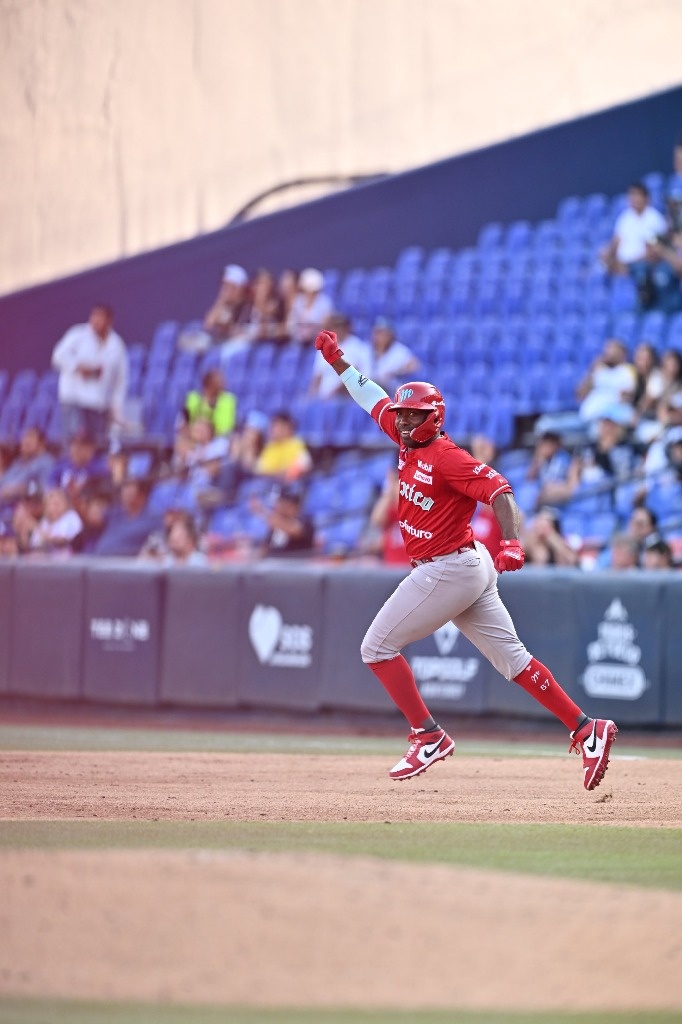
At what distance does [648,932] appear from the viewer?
13.6 feet

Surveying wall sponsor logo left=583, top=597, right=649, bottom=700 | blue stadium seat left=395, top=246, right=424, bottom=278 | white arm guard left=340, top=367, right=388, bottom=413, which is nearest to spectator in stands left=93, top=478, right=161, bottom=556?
blue stadium seat left=395, top=246, right=424, bottom=278

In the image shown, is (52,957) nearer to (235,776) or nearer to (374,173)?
(235,776)

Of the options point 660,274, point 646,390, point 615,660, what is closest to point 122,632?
point 615,660

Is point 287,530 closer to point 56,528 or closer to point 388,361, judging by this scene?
point 388,361

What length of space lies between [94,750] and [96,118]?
10.9 meters

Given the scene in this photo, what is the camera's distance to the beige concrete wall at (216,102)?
17125mm

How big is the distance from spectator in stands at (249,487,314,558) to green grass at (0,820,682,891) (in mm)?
8280

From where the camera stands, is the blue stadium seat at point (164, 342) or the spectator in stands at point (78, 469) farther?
the blue stadium seat at point (164, 342)

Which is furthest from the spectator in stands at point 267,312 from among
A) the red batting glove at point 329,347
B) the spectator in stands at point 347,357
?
the red batting glove at point 329,347

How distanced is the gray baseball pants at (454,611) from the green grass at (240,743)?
7.83ft

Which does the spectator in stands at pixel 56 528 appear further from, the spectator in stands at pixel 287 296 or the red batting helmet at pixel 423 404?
the red batting helmet at pixel 423 404

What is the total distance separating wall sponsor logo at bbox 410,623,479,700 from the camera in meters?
11.5

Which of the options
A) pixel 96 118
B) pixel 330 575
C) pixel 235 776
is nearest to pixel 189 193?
pixel 96 118

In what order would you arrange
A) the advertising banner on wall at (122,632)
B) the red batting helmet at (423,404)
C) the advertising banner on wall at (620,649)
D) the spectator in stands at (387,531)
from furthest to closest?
the spectator in stands at (387,531)
the advertising banner on wall at (122,632)
the advertising banner on wall at (620,649)
the red batting helmet at (423,404)
